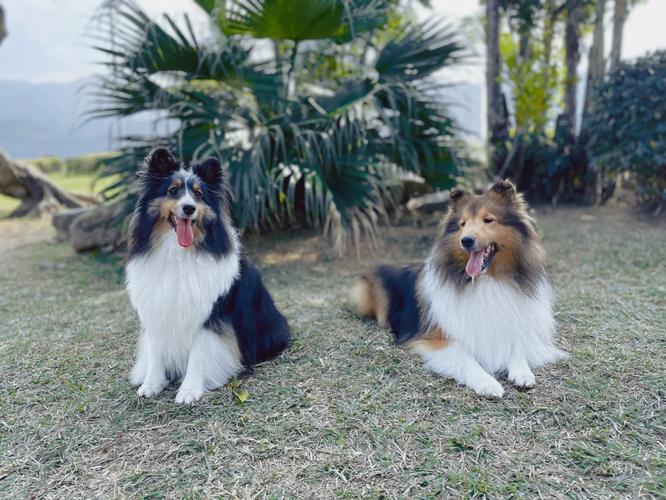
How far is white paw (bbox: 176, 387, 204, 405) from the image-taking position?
2.70 metres

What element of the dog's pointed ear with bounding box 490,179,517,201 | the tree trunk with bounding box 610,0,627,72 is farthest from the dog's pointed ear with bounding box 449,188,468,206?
the tree trunk with bounding box 610,0,627,72

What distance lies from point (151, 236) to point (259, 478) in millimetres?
1387

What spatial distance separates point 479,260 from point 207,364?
1671 millimetres

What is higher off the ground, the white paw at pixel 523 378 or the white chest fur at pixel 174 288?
the white chest fur at pixel 174 288

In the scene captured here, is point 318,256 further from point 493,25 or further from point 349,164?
point 493,25

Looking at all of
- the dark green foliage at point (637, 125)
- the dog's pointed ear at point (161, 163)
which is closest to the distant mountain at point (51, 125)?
the dog's pointed ear at point (161, 163)

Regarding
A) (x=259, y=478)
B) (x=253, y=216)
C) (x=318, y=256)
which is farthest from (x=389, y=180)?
(x=259, y=478)

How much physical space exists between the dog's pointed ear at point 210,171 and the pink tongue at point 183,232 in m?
0.29

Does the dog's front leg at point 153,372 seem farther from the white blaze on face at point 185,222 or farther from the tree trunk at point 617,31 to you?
the tree trunk at point 617,31

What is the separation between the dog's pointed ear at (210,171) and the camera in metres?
2.80

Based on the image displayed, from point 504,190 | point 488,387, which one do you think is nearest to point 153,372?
point 488,387

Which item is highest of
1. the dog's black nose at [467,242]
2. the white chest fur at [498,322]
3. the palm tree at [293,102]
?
the palm tree at [293,102]

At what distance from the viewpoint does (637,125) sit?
6.62m

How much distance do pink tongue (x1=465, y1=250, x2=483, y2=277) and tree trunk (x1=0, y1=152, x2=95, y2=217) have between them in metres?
10.4
